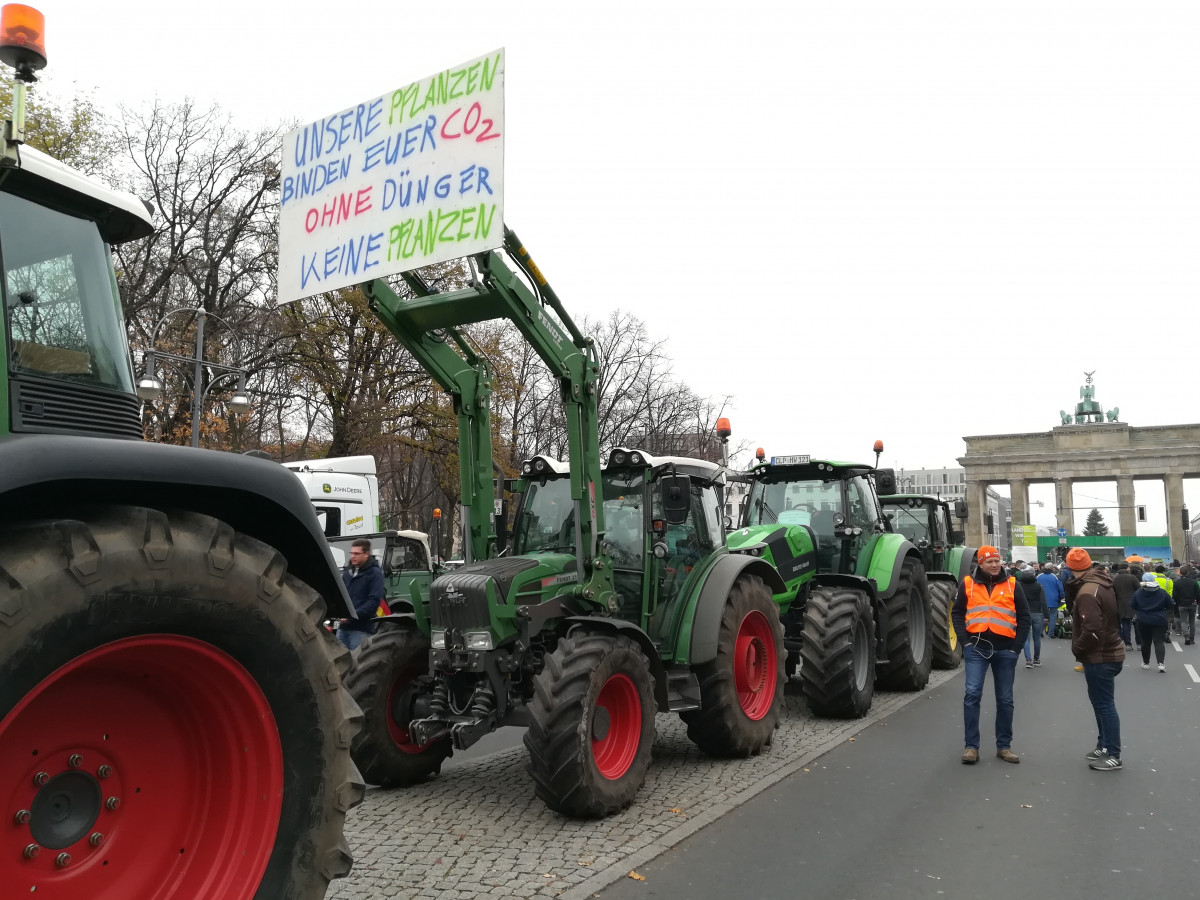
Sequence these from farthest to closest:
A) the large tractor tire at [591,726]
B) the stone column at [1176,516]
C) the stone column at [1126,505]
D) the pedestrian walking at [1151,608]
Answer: the stone column at [1126,505] → the stone column at [1176,516] → the pedestrian walking at [1151,608] → the large tractor tire at [591,726]

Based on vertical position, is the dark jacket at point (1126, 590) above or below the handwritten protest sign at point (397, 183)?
below

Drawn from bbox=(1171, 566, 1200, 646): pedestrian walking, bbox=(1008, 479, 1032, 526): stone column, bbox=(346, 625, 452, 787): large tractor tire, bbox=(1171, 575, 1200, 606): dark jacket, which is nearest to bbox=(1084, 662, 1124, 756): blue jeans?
bbox=(346, 625, 452, 787): large tractor tire

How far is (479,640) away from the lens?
6.09 meters

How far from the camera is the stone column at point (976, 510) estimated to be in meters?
71.4

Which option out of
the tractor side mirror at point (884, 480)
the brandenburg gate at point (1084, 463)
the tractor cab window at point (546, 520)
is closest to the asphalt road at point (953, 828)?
the tractor cab window at point (546, 520)

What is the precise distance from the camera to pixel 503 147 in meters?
5.41

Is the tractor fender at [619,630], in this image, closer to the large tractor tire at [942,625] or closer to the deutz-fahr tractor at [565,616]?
the deutz-fahr tractor at [565,616]

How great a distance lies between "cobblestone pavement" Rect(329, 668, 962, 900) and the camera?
486 cm

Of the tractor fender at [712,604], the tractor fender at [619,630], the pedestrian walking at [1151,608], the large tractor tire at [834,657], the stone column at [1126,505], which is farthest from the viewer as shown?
the stone column at [1126,505]

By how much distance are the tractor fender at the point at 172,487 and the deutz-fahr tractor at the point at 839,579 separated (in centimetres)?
668

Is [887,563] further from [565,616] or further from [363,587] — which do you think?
[363,587]

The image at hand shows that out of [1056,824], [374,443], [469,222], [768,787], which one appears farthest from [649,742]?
[374,443]

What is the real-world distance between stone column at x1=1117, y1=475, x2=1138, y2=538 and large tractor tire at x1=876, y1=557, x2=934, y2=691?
65.6 meters

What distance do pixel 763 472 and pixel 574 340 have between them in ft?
18.4
